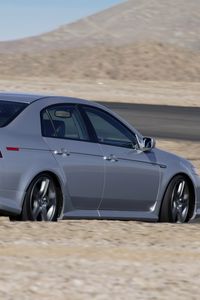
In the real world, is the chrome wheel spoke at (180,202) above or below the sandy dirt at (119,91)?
above

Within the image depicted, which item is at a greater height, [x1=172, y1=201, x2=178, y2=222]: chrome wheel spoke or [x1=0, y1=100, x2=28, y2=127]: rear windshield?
[x1=0, y1=100, x2=28, y2=127]: rear windshield

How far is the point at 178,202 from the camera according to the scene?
12.5m

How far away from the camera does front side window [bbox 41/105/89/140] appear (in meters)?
11.2

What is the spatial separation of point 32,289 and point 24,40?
155 metres

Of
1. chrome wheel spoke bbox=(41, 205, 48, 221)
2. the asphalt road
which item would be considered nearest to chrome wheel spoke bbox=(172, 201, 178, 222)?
chrome wheel spoke bbox=(41, 205, 48, 221)

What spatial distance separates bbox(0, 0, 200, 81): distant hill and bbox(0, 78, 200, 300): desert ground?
232 ft

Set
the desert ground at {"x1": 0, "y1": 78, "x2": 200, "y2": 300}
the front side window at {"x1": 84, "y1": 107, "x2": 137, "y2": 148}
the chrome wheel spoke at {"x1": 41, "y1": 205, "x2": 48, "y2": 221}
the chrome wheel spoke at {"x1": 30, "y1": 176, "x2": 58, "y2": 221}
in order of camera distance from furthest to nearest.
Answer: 1. the front side window at {"x1": 84, "y1": 107, "x2": 137, "y2": 148}
2. the chrome wheel spoke at {"x1": 41, "y1": 205, "x2": 48, "y2": 221}
3. the chrome wheel spoke at {"x1": 30, "y1": 176, "x2": 58, "y2": 221}
4. the desert ground at {"x1": 0, "y1": 78, "x2": 200, "y2": 300}

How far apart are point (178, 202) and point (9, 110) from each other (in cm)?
248

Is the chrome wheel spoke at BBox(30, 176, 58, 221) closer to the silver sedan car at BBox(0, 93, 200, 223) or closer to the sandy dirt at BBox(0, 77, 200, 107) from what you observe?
the silver sedan car at BBox(0, 93, 200, 223)

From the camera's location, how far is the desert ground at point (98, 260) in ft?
24.1

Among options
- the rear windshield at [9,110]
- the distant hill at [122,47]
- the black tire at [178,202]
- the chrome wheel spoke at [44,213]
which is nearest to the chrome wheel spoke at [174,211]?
the black tire at [178,202]

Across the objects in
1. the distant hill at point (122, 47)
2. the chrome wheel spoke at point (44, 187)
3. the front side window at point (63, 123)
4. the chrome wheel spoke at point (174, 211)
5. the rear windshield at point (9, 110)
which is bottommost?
the distant hill at point (122, 47)

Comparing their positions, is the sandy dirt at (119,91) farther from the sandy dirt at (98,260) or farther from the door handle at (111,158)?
the sandy dirt at (98,260)

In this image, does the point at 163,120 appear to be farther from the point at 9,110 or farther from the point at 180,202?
the point at 9,110
